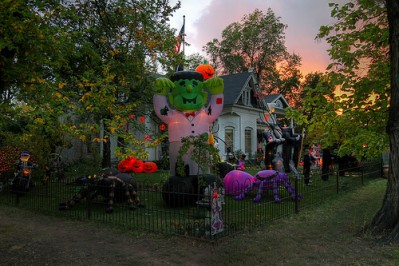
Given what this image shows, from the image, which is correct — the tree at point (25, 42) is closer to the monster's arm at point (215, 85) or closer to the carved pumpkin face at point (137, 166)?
the monster's arm at point (215, 85)

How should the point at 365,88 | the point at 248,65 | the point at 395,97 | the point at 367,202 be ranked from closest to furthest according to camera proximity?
the point at 395,97, the point at 365,88, the point at 367,202, the point at 248,65

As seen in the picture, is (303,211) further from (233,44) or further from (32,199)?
(233,44)

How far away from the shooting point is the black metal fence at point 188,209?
6681 mm

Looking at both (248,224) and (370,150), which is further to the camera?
(370,150)

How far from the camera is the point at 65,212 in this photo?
9289mm

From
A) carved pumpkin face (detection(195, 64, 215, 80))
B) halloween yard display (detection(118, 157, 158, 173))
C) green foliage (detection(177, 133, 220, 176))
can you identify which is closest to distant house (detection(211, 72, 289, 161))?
halloween yard display (detection(118, 157, 158, 173))

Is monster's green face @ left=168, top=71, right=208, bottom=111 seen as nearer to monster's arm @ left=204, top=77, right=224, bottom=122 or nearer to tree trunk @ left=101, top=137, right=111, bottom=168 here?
monster's arm @ left=204, top=77, right=224, bottom=122

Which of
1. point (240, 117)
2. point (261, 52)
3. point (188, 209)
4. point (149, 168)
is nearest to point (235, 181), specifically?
point (188, 209)

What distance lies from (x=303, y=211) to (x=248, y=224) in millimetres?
2392

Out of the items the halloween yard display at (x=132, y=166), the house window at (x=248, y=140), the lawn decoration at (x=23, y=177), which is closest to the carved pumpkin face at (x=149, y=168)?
the halloween yard display at (x=132, y=166)

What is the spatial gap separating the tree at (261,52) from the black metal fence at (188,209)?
3134 centimetres

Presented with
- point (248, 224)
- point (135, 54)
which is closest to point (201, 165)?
point (248, 224)

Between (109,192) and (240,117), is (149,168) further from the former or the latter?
(109,192)

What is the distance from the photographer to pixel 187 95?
419 inches
